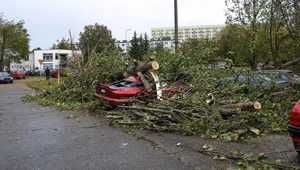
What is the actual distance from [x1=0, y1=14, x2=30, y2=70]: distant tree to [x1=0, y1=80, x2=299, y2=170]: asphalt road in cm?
4589

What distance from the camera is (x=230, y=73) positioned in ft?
34.4

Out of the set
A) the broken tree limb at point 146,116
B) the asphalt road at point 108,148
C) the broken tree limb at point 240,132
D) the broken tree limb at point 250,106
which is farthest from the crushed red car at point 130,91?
the broken tree limb at point 240,132

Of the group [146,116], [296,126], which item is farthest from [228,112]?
[296,126]

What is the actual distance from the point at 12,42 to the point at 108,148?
4979cm

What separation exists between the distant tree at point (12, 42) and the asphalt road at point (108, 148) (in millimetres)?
45887

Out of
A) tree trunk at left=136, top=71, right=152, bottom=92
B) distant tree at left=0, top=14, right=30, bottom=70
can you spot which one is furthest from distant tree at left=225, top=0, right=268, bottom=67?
distant tree at left=0, top=14, right=30, bottom=70

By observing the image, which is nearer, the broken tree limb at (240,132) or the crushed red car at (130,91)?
the broken tree limb at (240,132)

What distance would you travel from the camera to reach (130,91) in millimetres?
10570

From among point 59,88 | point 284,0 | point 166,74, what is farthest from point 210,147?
point 284,0

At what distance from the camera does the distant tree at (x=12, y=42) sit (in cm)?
5019

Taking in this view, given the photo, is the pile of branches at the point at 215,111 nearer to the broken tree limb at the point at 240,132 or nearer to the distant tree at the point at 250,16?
the broken tree limb at the point at 240,132

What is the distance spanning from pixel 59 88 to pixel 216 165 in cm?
1232

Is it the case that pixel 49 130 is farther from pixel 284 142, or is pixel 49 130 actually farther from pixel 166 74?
pixel 284 142

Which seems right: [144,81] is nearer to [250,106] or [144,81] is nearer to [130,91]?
[130,91]
